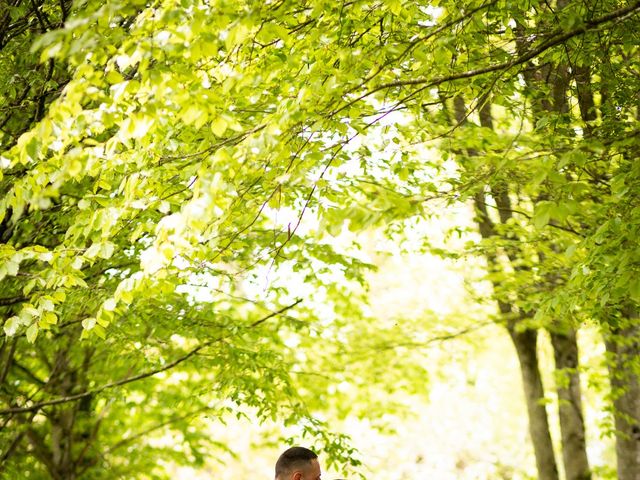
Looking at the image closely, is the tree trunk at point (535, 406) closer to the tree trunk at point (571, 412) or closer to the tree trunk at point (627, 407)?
the tree trunk at point (571, 412)

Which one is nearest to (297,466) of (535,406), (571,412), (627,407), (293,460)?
(293,460)

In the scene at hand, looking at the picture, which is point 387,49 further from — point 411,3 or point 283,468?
point 283,468

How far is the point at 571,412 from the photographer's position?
386 inches

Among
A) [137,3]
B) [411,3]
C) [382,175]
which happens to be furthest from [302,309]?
[137,3]

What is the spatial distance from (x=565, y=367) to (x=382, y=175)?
12.6ft

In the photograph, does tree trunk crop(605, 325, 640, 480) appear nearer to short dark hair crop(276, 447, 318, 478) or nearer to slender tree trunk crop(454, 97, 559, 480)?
slender tree trunk crop(454, 97, 559, 480)

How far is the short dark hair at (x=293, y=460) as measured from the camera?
515cm

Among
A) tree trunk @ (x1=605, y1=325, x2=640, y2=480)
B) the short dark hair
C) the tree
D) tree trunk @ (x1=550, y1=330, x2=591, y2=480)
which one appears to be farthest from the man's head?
tree trunk @ (x1=550, y1=330, x2=591, y2=480)

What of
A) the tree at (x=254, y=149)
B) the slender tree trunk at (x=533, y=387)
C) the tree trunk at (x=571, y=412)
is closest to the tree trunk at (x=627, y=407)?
the tree at (x=254, y=149)

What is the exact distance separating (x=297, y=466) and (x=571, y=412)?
19.7ft

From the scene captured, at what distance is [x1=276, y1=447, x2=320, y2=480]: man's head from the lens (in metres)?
5.15

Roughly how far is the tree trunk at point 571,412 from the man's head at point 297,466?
5364 mm

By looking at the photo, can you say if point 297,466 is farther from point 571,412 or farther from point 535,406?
point 571,412

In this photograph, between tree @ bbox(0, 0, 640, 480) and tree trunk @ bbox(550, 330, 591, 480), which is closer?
tree @ bbox(0, 0, 640, 480)
